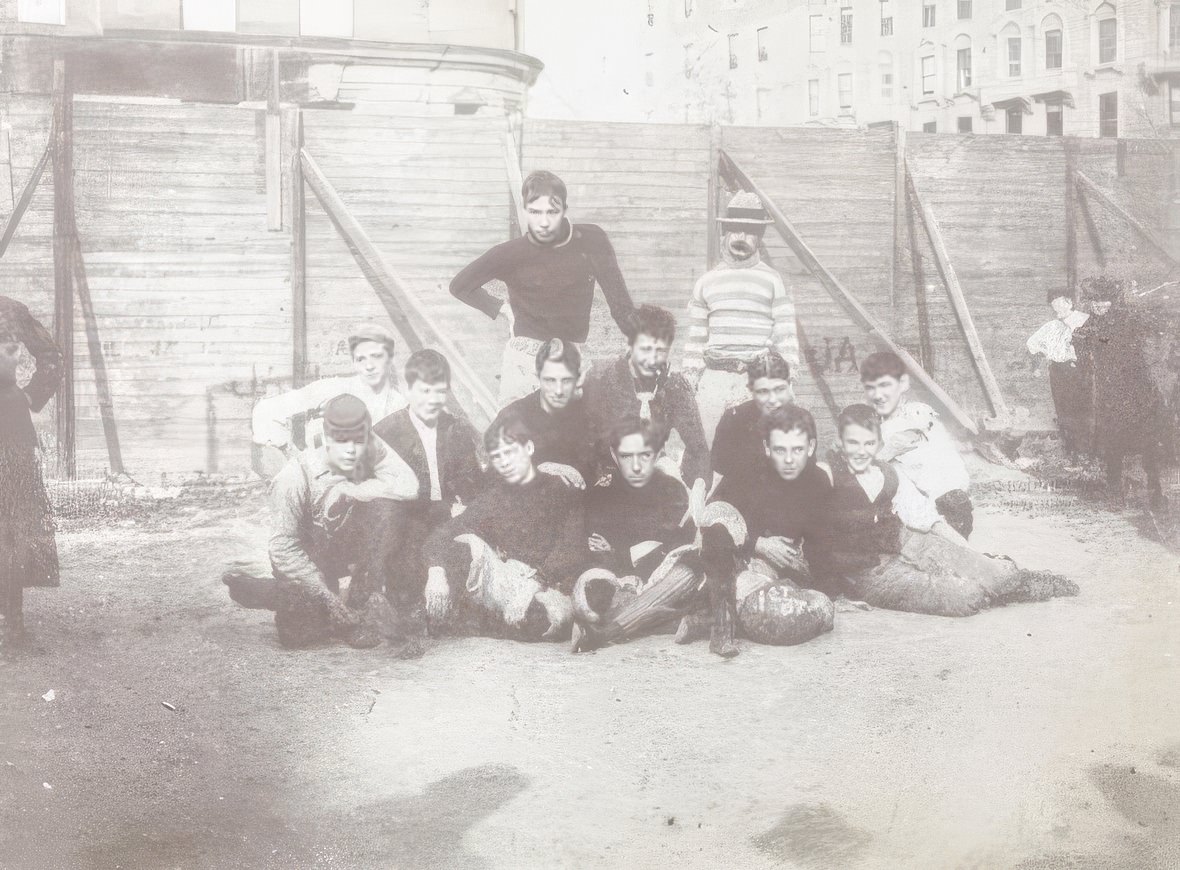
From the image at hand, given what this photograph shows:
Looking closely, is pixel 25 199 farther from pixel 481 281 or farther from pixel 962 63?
pixel 962 63

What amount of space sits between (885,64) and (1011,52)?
465 millimetres

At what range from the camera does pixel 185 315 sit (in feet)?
12.5

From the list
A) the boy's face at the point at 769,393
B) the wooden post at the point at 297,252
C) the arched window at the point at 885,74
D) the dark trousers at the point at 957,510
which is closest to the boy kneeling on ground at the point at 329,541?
the wooden post at the point at 297,252

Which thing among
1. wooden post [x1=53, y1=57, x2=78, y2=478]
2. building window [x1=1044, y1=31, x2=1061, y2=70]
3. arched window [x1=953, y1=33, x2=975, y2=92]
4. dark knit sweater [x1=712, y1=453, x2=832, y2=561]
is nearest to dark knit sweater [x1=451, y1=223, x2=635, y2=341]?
dark knit sweater [x1=712, y1=453, x2=832, y2=561]

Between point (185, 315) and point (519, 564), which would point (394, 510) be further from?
point (185, 315)

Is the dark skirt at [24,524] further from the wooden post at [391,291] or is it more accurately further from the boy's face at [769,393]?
the boy's face at [769,393]

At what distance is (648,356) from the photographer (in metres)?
3.91

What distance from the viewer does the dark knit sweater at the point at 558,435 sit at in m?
3.82

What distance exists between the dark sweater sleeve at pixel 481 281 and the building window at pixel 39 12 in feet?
5.26

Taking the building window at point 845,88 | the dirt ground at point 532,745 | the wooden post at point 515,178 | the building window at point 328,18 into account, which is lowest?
the dirt ground at point 532,745

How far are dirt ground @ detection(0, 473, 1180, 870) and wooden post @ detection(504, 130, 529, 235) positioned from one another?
4.52 feet

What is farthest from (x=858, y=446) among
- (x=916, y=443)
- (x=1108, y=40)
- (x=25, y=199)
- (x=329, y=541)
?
(x=25, y=199)

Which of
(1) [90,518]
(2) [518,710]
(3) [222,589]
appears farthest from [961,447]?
(1) [90,518]

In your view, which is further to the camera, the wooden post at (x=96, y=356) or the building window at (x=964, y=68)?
the building window at (x=964, y=68)
